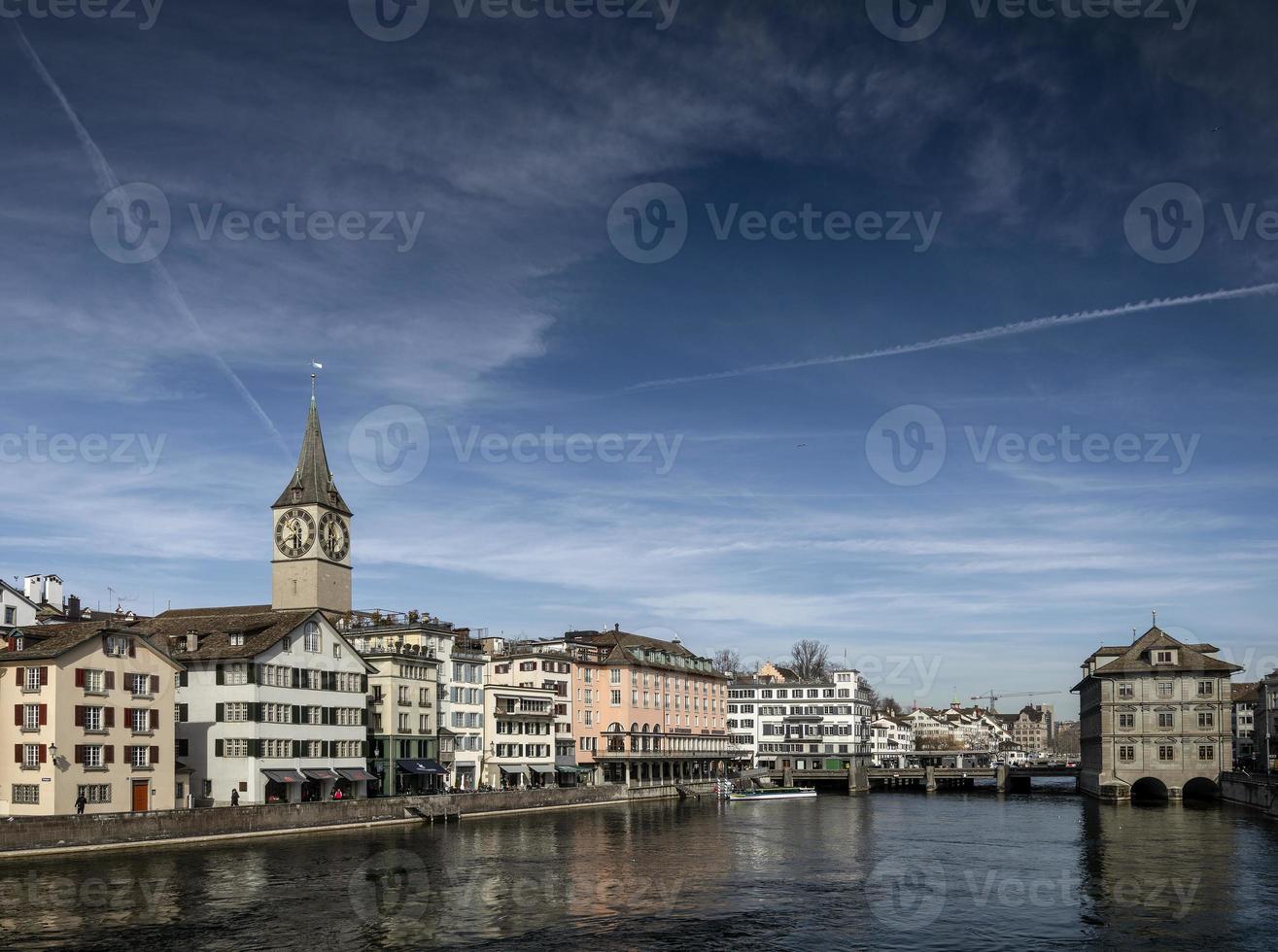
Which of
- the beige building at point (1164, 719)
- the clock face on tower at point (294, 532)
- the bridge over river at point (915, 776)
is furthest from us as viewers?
the bridge over river at point (915, 776)

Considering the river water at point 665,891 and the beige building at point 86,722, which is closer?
the river water at point 665,891

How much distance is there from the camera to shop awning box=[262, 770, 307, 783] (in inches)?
3680

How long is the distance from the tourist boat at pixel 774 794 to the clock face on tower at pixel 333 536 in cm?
5526

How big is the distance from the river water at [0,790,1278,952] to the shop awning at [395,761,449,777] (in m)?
17.9

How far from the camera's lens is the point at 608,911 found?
178 feet

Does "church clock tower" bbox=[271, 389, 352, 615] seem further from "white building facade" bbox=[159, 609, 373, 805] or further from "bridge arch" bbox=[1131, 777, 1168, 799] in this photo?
"bridge arch" bbox=[1131, 777, 1168, 799]

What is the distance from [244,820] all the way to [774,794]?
91.9 meters

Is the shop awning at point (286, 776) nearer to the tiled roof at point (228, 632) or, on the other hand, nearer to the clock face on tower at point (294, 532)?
the tiled roof at point (228, 632)

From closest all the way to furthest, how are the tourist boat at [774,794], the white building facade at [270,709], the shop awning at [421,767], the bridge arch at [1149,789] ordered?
the white building facade at [270,709]
the shop awning at [421,767]
the bridge arch at [1149,789]
the tourist boat at [774,794]

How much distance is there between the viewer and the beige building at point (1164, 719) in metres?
132

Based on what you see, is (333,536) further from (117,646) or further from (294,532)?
(117,646)

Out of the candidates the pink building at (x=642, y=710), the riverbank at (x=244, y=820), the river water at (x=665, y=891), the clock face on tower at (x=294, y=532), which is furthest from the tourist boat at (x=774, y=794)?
the river water at (x=665, y=891)

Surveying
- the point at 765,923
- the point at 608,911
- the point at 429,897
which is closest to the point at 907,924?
the point at 765,923

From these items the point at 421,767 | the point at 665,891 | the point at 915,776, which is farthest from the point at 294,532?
the point at 915,776
